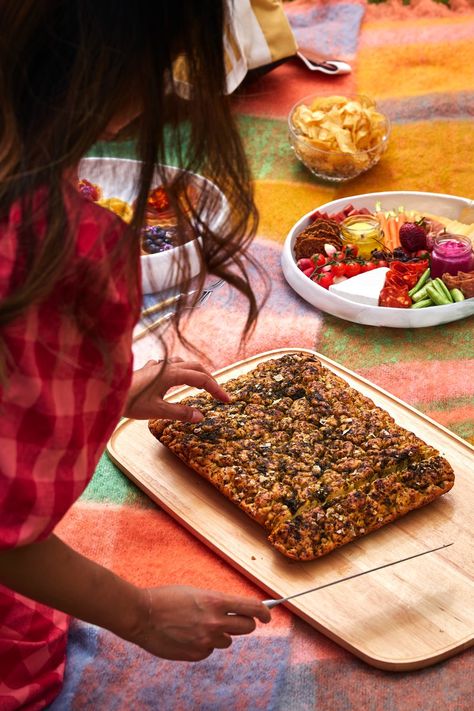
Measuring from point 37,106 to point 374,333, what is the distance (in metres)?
1.01

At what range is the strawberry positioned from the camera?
1.77 meters

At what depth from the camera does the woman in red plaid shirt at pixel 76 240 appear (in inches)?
27.0

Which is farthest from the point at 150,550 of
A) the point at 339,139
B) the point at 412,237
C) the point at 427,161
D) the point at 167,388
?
the point at 427,161

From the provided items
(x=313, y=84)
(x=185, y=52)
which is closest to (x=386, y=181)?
(x=313, y=84)

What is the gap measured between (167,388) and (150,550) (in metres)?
0.21

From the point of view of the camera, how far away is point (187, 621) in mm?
937

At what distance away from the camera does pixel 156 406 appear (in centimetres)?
123

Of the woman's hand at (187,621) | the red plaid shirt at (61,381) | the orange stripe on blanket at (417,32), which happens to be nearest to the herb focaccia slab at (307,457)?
the woman's hand at (187,621)

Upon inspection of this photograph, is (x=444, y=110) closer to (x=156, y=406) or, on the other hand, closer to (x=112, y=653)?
(x=156, y=406)

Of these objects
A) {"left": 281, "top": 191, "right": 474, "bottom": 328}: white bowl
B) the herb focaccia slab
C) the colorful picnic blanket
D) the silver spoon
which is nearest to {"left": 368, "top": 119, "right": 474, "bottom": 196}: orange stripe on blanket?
the colorful picnic blanket

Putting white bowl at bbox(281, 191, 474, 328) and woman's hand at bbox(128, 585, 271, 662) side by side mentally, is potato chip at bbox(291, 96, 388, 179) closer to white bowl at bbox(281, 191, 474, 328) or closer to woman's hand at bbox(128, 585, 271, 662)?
white bowl at bbox(281, 191, 474, 328)

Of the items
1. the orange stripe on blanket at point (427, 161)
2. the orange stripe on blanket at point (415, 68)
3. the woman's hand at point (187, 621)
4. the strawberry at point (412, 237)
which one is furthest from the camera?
the orange stripe on blanket at point (415, 68)

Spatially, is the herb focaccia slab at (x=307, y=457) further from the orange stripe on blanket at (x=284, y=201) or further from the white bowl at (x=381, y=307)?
the orange stripe on blanket at (x=284, y=201)

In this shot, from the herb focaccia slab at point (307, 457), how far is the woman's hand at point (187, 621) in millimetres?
150
